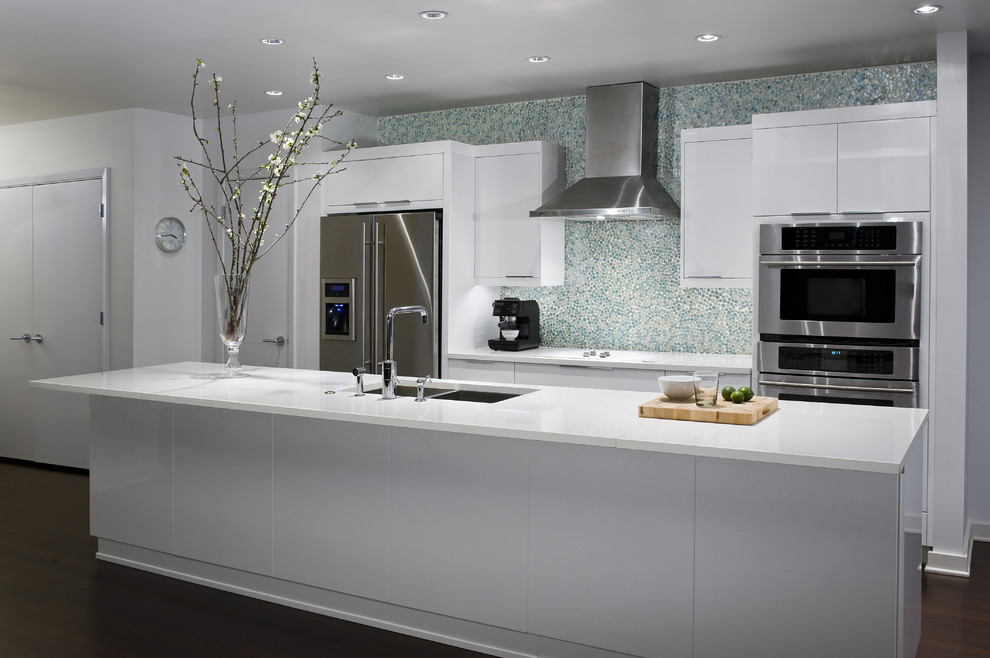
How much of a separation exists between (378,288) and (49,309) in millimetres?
2660

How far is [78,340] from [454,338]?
2843 mm

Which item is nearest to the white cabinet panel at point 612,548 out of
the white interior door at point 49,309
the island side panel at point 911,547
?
the island side panel at point 911,547

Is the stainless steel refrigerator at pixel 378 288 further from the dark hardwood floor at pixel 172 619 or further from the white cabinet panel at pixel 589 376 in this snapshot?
the dark hardwood floor at pixel 172 619

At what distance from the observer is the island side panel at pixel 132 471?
384cm

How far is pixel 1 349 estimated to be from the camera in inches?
260

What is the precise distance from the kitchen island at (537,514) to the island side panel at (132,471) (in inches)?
0.5

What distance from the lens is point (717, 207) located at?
4.80 m

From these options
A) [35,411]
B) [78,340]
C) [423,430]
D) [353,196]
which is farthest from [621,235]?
[35,411]

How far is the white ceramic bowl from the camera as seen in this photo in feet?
Result: 9.39

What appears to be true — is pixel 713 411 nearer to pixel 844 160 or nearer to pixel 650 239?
pixel 844 160

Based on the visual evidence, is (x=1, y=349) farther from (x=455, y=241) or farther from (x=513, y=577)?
(x=513, y=577)

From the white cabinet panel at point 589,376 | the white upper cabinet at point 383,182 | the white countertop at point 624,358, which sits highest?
the white upper cabinet at point 383,182

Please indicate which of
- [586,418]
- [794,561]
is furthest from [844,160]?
[794,561]

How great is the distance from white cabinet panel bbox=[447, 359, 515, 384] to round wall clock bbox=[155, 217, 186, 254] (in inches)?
90.3
